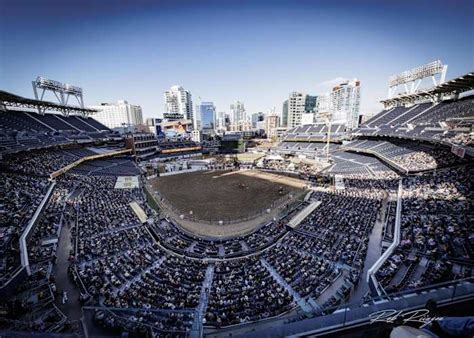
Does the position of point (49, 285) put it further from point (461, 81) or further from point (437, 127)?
point (461, 81)

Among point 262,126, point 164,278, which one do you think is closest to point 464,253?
point 164,278

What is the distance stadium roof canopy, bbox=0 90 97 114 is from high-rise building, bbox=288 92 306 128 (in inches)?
3755

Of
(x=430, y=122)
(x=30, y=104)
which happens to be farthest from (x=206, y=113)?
(x=430, y=122)

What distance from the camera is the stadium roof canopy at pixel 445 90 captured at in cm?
2768

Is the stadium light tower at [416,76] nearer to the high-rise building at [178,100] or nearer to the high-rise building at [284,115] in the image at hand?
the high-rise building at [284,115]

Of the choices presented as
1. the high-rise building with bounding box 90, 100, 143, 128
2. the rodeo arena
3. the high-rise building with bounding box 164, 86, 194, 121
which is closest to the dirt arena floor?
the rodeo arena

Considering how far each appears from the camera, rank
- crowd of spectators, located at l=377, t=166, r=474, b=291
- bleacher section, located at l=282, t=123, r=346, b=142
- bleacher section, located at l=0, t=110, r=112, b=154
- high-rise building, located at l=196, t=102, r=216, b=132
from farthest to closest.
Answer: high-rise building, located at l=196, t=102, r=216, b=132 → bleacher section, located at l=282, t=123, r=346, b=142 → bleacher section, located at l=0, t=110, r=112, b=154 → crowd of spectators, located at l=377, t=166, r=474, b=291

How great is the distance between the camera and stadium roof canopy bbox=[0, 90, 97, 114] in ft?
111

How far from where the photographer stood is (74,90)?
5147 cm

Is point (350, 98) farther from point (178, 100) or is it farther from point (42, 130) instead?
point (42, 130)

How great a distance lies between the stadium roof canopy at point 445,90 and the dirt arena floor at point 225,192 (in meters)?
25.6

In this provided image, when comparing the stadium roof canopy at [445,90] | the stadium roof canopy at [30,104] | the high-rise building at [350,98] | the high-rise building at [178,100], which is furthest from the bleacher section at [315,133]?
the high-rise building at [178,100]

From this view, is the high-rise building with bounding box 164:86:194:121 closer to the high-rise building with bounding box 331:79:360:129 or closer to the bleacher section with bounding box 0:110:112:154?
the bleacher section with bounding box 0:110:112:154

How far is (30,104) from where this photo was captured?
134 feet
